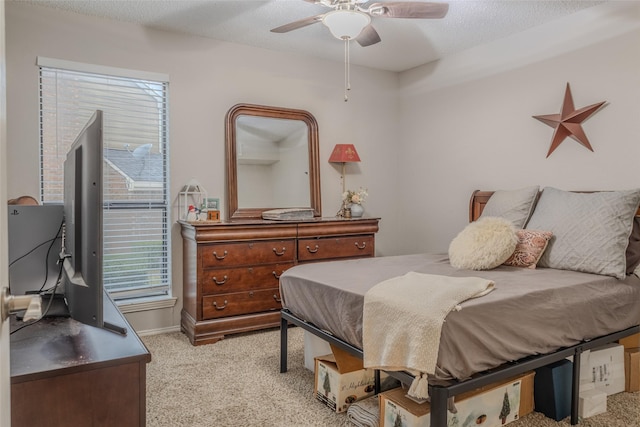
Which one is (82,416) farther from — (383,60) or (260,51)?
(383,60)

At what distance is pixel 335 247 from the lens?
379cm

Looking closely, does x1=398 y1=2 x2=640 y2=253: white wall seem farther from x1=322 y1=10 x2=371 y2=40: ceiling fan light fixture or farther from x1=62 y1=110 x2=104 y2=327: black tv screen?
x1=62 y1=110 x2=104 y2=327: black tv screen

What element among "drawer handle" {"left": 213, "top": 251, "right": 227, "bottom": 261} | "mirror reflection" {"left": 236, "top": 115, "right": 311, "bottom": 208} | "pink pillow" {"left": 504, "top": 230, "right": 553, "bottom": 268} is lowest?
"drawer handle" {"left": 213, "top": 251, "right": 227, "bottom": 261}

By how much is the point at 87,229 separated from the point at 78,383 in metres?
0.41

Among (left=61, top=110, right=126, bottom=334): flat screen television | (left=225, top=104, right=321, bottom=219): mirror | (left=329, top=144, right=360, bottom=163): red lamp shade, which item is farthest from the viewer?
(left=329, top=144, right=360, bottom=163): red lamp shade

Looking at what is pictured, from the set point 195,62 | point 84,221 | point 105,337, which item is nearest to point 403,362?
point 105,337

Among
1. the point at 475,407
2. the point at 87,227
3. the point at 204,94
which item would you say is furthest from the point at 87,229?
the point at 204,94

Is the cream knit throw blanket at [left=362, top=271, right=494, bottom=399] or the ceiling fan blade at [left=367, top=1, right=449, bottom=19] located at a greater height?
the ceiling fan blade at [left=367, top=1, right=449, bottom=19]

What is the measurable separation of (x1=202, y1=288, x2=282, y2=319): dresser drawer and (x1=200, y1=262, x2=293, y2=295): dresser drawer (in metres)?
0.04

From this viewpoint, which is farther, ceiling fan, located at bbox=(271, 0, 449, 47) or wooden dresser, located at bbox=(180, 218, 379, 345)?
wooden dresser, located at bbox=(180, 218, 379, 345)

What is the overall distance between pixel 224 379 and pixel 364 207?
2.51 metres

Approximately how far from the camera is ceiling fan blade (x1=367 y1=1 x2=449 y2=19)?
248 cm

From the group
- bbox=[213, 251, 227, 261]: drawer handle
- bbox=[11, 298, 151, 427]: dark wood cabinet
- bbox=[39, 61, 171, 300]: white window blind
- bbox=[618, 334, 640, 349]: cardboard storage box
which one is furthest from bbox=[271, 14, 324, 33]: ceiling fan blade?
bbox=[618, 334, 640, 349]: cardboard storage box

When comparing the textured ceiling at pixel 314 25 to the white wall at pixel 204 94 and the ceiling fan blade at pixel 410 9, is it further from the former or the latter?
the ceiling fan blade at pixel 410 9
